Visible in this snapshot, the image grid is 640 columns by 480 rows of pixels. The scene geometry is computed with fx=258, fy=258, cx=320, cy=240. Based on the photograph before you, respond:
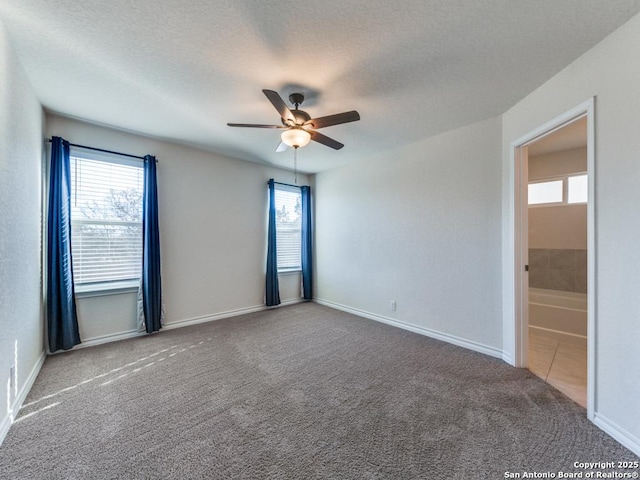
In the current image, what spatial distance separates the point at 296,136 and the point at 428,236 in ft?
6.82

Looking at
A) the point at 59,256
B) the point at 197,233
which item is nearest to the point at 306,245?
the point at 197,233

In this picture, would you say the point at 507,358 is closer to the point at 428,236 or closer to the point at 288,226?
the point at 428,236

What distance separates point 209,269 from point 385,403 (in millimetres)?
3021

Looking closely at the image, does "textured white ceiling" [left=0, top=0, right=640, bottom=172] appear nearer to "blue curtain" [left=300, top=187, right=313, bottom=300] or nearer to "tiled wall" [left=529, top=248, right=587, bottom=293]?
"blue curtain" [left=300, top=187, right=313, bottom=300]

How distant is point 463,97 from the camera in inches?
92.5

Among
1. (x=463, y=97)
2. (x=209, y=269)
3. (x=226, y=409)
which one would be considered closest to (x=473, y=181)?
(x=463, y=97)

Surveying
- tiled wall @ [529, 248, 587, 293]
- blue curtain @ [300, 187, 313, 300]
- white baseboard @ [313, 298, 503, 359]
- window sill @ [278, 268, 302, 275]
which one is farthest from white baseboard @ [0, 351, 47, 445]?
tiled wall @ [529, 248, 587, 293]

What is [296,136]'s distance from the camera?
2277 mm

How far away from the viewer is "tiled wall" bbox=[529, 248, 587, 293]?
390 centimetres

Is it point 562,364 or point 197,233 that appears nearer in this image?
point 562,364

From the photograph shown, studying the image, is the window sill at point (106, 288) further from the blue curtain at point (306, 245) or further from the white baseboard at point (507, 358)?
the white baseboard at point (507, 358)

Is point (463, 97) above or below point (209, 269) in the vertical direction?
above

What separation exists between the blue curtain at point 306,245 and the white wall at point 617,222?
12.4ft

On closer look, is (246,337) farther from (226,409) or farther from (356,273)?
(356,273)
